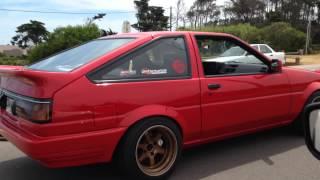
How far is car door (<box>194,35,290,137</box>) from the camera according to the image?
16.5ft

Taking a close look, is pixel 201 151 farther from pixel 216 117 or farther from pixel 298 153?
pixel 298 153

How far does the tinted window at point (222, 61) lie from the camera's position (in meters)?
5.45

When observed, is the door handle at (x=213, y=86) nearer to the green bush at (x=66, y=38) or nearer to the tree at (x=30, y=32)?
the green bush at (x=66, y=38)

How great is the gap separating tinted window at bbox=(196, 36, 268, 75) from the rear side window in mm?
418

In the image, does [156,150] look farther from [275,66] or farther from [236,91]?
[275,66]

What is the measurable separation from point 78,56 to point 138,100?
94 cm

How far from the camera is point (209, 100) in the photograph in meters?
4.98

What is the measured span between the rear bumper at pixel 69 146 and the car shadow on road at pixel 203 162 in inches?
25.2

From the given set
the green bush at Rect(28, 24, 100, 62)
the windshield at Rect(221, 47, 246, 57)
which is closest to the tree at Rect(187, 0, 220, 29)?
the green bush at Rect(28, 24, 100, 62)

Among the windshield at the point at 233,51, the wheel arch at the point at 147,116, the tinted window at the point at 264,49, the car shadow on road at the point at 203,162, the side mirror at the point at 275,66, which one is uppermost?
the tinted window at the point at 264,49

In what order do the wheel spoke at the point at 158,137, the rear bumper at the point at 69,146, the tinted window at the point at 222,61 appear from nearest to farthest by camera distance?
1. the rear bumper at the point at 69,146
2. the wheel spoke at the point at 158,137
3. the tinted window at the point at 222,61

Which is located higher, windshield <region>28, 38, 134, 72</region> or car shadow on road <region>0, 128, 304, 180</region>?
windshield <region>28, 38, 134, 72</region>

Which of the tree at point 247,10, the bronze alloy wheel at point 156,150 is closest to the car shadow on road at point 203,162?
the bronze alloy wheel at point 156,150

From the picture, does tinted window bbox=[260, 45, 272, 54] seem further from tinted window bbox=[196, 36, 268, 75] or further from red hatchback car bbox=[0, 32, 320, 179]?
red hatchback car bbox=[0, 32, 320, 179]
